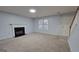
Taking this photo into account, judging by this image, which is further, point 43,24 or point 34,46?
point 43,24

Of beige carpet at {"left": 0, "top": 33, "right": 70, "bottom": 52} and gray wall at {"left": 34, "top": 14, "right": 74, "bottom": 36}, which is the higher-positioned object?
gray wall at {"left": 34, "top": 14, "right": 74, "bottom": 36}

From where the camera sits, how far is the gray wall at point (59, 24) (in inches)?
223

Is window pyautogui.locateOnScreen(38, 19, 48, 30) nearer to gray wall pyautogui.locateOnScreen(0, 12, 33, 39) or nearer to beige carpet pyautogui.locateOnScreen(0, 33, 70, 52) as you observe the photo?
gray wall pyautogui.locateOnScreen(0, 12, 33, 39)

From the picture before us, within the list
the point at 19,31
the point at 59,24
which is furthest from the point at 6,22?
the point at 59,24

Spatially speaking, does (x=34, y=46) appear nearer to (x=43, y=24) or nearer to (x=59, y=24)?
(x=59, y=24)

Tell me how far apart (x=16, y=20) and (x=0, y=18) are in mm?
1526

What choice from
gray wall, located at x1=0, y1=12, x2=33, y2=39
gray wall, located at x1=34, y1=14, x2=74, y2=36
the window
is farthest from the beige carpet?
the window

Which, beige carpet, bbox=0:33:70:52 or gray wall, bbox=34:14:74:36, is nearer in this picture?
beige carpet, bbox=0:33:70:52

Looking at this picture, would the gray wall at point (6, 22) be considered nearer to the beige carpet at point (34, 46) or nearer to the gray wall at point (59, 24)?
the beige carpet at point (34, 46)

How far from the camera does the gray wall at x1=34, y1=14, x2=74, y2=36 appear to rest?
18.6 feet

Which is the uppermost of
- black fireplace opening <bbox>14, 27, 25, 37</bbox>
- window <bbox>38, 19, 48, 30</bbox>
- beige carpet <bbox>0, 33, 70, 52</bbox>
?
window <bbox>38, 19, 48, 30</bbox>

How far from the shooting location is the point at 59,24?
6203 mm

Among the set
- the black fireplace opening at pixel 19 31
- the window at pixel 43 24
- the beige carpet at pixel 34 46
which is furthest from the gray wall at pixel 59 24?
the black fireplace opening at pixel 19 31
